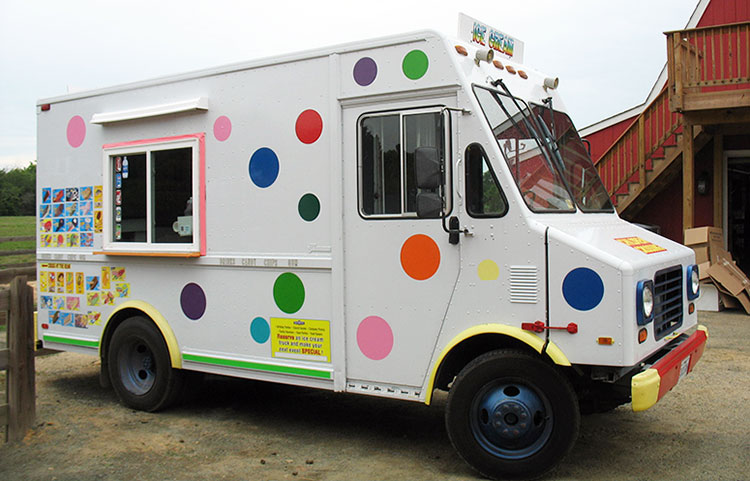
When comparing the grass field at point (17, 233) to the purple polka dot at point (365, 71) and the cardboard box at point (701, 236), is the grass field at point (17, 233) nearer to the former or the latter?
the purple polka dot at point (365, 71)

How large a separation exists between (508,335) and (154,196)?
3.56 m

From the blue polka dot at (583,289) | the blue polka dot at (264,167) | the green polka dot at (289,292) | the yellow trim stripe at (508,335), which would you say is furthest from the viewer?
the blue polka dot at (264,167)

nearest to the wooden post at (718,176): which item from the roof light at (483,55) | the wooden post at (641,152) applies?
the wooden post at (641,152)

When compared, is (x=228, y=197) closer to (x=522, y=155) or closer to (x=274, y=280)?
(x=274, y=280)

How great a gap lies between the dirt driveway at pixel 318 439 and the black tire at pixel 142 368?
0.16m

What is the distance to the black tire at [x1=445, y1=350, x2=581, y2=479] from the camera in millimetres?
4590

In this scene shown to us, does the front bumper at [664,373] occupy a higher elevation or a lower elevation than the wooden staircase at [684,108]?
lower

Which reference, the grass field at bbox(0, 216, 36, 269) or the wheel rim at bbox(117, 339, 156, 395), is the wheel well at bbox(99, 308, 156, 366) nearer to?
the wheel rim at bbox(117, 339, 156, 395)

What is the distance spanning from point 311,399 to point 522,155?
134 inches

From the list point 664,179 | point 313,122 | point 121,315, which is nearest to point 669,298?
point 313,122

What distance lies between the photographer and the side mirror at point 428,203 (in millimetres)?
4902

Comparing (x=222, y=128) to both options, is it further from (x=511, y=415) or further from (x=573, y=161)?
(x=511, y=415)

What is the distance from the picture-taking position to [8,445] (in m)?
5.76

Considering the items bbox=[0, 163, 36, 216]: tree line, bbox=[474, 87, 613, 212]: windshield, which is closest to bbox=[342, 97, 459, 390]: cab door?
bbox=[474, 87, 613, 212]: windshield
